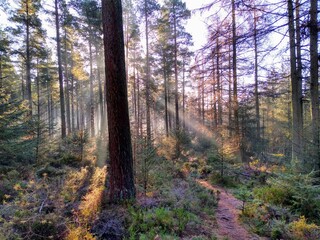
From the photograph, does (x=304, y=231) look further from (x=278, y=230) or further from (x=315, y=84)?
(x=315, y=84)

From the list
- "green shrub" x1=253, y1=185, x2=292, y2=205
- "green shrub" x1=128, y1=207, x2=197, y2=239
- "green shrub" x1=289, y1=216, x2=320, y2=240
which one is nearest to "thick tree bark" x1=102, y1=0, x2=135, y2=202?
"green shrub" x1=128, y1=207, x2=197, y2=239

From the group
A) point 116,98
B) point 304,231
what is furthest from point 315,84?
point 116,98

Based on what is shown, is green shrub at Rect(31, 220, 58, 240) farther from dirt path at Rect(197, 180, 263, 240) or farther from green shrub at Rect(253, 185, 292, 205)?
green shrub at Rect(253, 185, 292, 205)

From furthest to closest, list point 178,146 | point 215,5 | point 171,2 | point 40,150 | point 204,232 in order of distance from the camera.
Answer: point 171,2 < point 178,146 < point 40,150 < point 215,5 < point 204,232

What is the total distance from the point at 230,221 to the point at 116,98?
13.0 feet

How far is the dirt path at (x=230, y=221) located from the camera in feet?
12.6

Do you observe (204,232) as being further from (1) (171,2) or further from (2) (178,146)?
(1) (171,2)

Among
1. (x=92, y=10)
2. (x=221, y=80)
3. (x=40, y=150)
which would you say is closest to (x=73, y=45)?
(x=92, y=10)

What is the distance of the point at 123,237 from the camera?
3.21 m

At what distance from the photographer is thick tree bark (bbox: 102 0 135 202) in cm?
445

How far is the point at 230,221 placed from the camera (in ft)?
15.0

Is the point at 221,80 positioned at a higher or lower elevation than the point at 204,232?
higher

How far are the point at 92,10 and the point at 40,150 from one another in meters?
8.85

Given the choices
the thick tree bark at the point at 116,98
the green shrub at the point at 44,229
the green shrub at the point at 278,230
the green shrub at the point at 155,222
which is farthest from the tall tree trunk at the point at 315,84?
the green shrub at the point at 44,229
